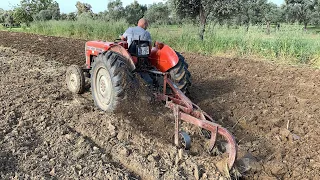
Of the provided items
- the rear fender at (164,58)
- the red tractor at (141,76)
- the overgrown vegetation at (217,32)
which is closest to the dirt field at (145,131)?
the red tractor at (141,76)

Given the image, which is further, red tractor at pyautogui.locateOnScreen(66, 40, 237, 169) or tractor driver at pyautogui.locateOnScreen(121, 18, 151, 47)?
tractor driver at pyautogui.locateOnScreen(121, 18, 151, 47)

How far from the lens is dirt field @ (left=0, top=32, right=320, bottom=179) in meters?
3.82

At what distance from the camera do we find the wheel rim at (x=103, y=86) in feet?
16.6

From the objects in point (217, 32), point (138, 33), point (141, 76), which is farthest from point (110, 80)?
point (217, 32)

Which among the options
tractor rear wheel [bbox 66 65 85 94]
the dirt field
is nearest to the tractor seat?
the dirt field

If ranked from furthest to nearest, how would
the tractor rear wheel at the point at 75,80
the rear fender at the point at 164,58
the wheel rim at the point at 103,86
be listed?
1. the tractor rear wheel at the point at 75,80
2. the rear fender at the point at 164,58
3. the wheel rim at the point at 103,86

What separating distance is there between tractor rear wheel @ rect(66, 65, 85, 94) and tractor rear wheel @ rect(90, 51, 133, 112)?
0.75 meters

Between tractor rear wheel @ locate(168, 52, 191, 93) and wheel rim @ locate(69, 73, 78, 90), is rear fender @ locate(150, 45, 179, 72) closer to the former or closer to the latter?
tractor rear wheel @ locate(168, 52, 191, 93)

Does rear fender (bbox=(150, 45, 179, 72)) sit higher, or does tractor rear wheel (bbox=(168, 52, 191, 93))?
rear fender (bbox=(150, 45, 179, 72))

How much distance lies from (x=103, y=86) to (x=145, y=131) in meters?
1.05

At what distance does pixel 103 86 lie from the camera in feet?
17.1

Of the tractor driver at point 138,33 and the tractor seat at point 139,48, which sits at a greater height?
the tractor driver at point 138,33

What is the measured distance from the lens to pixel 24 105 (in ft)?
17.9

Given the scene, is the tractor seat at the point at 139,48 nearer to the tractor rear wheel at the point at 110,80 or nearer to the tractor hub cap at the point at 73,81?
the tractor rear wheel at the point at 110,80
